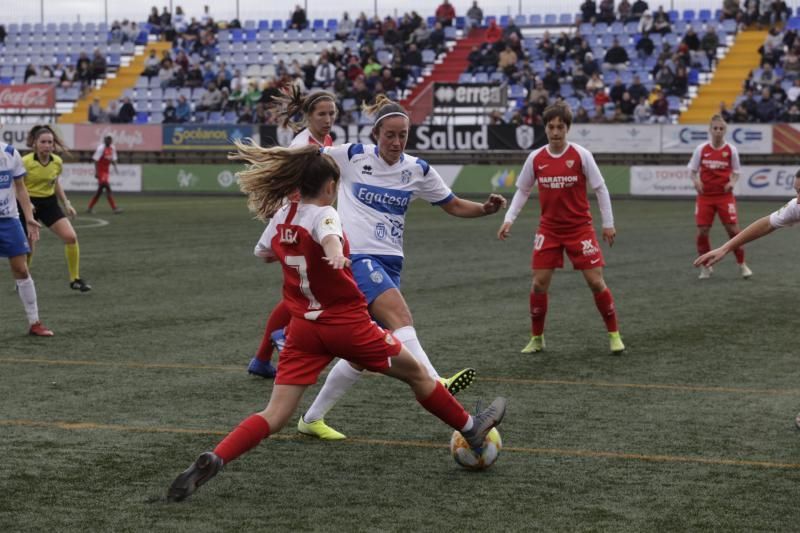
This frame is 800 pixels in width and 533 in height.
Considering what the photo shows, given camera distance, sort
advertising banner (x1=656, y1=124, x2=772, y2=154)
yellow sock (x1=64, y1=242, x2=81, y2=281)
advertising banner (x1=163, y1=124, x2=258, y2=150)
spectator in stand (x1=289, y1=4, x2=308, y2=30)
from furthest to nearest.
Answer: spectator in stand (x1=289, y1=4, x2=308, y2=30), advertising banner (x1=163, y1=124, x2=258, y2=150), advertising banner (x1=656, y1=124, x2=772, y2=154), yellow sock (x1=64, y1=242, x2=81, y2=281)

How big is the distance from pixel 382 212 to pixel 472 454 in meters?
1.88

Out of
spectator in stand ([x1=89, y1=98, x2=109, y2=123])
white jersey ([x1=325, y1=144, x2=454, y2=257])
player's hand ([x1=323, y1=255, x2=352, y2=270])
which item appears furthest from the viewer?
spectator in stand ([x1=89, y1=98, x2=109, y2=123])

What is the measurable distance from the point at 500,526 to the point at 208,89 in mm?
37773

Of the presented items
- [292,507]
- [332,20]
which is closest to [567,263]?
[292,507]

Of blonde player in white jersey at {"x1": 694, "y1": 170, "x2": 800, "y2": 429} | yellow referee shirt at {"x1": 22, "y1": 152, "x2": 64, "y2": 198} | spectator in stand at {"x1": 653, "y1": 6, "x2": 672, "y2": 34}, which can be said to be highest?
spectator in stand at {"x1": 653, "y1": 6, "x2": 672, "y2": 34}

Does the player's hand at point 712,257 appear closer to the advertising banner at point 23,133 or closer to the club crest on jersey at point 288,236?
the club crest on jersey at point 288,236

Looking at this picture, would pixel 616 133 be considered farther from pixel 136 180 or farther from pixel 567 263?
pixel 567 263

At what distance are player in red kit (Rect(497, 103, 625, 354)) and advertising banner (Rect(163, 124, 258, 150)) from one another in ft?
95.2

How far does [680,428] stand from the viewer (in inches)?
292

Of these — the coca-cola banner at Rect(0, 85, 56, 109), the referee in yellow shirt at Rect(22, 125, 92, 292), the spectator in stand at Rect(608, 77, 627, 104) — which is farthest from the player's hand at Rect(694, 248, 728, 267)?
the coca-cola banner at Rect(0, 85, 56, 109)

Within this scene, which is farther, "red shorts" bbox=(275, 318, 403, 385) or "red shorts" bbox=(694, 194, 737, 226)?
"red shorts" bbox=(694, 194, 737, 226)

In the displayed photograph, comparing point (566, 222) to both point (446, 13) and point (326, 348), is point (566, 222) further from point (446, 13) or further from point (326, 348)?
point (446, 13)

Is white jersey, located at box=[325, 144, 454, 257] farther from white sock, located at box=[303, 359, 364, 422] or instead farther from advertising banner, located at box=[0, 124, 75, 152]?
advertising banner, located at box=[0, 124, 75, 152]

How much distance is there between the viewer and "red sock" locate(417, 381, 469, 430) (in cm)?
622
